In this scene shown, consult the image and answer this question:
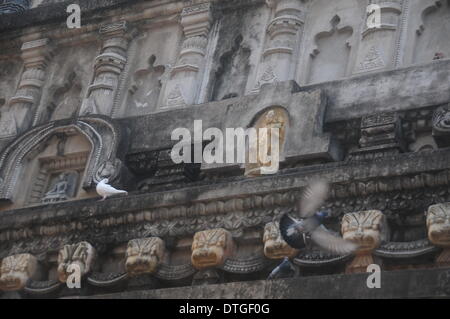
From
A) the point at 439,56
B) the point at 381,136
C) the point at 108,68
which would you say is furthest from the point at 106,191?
the point at 439,56

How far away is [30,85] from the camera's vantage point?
14.6 meters

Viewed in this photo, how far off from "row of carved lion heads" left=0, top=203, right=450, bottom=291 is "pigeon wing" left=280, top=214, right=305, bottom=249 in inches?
2.7

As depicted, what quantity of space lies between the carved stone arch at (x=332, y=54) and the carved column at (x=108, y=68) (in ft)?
8.31

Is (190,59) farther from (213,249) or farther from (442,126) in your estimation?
(442,126)

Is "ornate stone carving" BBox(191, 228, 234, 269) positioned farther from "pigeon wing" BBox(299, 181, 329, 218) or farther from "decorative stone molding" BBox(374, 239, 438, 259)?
"decorative stone molding" BBox(374, 239, 438, 259)

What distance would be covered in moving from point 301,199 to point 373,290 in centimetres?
147

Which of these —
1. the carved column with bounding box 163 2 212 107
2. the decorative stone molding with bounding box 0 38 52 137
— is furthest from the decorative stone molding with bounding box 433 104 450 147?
the decorative stone molding with bounding box 0 38 52 137

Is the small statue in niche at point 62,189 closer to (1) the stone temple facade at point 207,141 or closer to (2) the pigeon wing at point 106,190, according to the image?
(1) the stone temple facade at point 207,141

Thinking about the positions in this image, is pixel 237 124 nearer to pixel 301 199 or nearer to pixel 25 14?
pixel 301 199

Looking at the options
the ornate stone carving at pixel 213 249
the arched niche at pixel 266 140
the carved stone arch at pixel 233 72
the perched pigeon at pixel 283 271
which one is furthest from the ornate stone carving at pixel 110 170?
the perched pigeon at pixel 283 271

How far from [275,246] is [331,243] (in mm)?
555

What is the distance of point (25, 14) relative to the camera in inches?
594

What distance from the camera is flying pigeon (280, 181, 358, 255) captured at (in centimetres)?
1053
